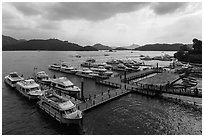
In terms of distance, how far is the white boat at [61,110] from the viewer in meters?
23.9

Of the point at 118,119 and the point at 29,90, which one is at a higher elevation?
the point at 29,90

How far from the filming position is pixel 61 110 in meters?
24.9

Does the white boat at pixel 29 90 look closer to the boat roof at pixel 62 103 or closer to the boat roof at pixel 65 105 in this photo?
the boat roof at pixel 62 103

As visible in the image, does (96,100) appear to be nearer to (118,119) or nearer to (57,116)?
(118,119)

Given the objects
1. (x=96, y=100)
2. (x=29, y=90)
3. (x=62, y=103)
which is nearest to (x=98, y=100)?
(x=96, y=100)

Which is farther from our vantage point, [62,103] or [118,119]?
[118,119]

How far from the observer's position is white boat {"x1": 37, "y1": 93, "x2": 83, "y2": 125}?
23.9 meters

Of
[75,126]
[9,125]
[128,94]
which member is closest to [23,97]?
[9,125]

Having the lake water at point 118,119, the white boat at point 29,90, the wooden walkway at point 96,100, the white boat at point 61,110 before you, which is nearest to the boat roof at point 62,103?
the white boat at point 61,110

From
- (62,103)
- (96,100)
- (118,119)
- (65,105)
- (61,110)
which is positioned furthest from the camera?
(96,100)

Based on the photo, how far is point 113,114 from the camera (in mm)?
28578

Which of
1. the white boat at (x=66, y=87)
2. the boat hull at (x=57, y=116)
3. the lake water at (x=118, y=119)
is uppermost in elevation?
the white boat at (x=66, y=87)

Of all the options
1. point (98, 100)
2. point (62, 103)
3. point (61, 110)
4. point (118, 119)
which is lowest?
point (118, 119)

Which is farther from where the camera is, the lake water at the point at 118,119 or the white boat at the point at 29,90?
the white boat at the point at 29,90
